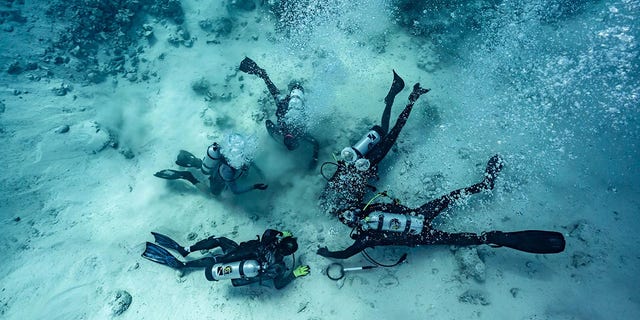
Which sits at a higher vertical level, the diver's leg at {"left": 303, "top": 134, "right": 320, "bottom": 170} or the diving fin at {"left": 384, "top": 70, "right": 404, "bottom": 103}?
the diving fin at {"left": 384, "top": 70, "right": 404, "bottom": 103}

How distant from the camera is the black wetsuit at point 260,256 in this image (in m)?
5.00

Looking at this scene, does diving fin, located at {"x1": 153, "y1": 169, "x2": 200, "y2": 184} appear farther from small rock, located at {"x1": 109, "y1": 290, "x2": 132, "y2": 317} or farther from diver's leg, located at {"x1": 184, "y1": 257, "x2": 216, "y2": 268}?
small rock, located at {"x1": 109, "y1": 290, "x2": 132, "y2": 317}

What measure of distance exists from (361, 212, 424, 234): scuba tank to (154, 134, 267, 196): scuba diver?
7.59ft

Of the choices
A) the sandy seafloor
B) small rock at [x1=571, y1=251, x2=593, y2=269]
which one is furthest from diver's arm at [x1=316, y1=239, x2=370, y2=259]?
small rock at [x1=571, y1=251, x2=593, y2=269]

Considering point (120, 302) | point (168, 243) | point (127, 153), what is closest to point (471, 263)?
point (168, 243)

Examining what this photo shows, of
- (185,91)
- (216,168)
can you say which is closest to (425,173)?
(216,168)

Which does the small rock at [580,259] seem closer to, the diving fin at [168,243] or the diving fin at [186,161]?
the diving fin at [168,243]

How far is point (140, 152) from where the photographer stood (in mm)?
7844

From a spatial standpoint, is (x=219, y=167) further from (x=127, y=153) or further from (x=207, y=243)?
(x=127, y=153)

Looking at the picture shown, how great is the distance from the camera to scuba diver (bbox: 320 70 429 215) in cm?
561

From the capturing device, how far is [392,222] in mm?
4871

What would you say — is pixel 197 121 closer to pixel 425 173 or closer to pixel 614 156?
pixel 425 173

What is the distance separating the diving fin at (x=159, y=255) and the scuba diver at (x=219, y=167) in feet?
5.17

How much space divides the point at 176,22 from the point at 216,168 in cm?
668
